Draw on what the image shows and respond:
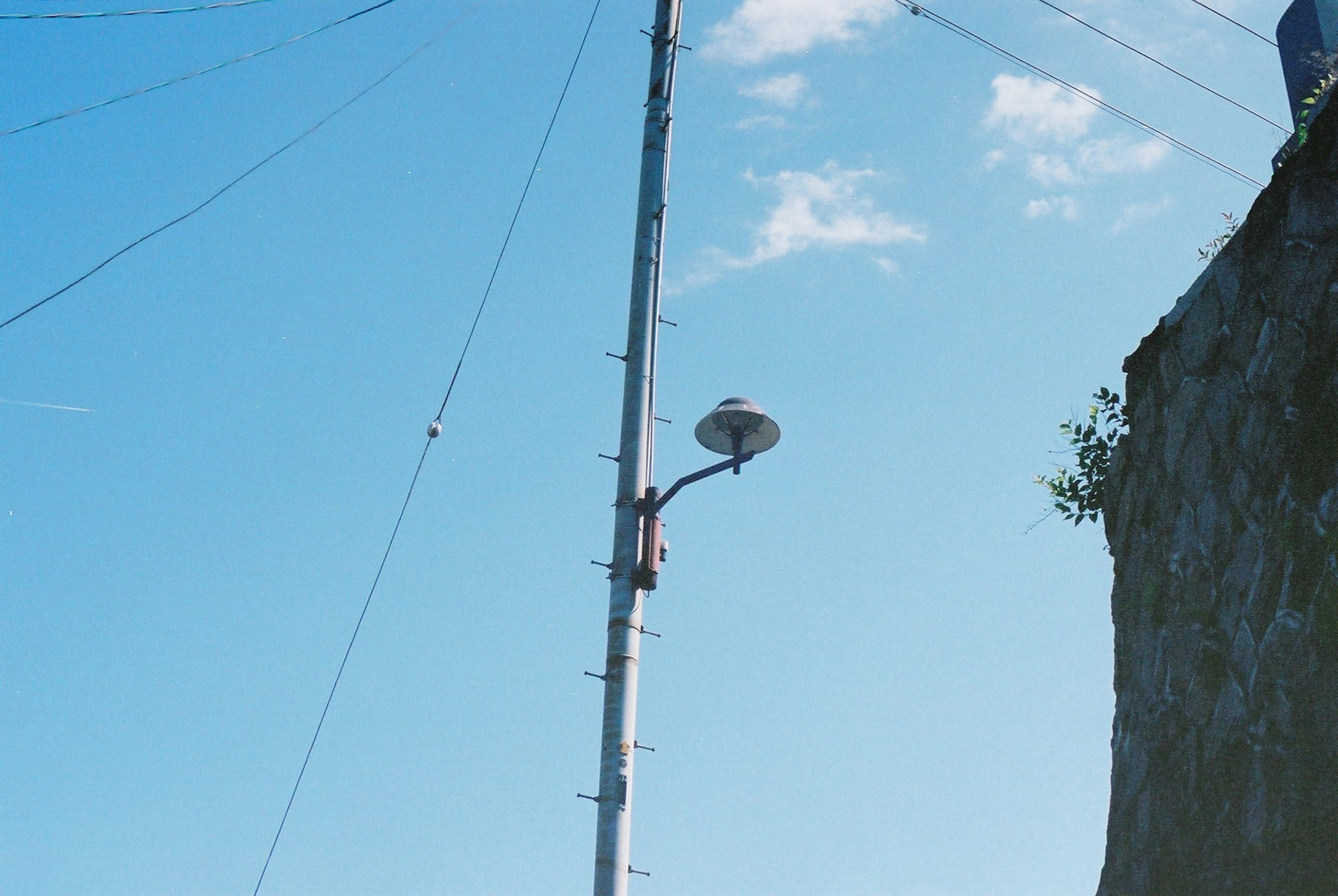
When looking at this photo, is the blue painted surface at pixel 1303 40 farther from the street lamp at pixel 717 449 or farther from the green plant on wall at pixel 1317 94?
the street lamp at pixel 717 449

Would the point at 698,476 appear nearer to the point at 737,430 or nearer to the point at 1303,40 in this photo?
the point at 737,430

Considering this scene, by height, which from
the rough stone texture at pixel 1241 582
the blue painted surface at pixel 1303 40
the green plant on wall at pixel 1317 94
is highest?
the blue painted surface at pixel 1303 40

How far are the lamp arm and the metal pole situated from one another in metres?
0.13

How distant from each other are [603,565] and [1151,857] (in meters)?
3.91

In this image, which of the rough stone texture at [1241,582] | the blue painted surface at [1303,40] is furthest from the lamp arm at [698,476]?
the blue painted surface at [1303,40]

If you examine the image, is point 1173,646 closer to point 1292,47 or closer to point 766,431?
point 766,431

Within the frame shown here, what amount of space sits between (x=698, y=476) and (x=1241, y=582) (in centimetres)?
347

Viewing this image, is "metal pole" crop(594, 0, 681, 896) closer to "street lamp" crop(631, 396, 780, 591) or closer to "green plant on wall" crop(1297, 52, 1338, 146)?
"street lamp" crop(631, 396, 780, 591)

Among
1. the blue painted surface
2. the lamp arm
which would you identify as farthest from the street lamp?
the blue painted surface

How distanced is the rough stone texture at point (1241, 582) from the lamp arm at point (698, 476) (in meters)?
2.97

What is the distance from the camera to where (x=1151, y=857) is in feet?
25.9

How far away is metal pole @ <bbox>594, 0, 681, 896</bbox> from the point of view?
7477mm

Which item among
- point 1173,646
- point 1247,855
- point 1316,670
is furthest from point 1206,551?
point 1247,855

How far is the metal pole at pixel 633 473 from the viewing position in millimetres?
7477
